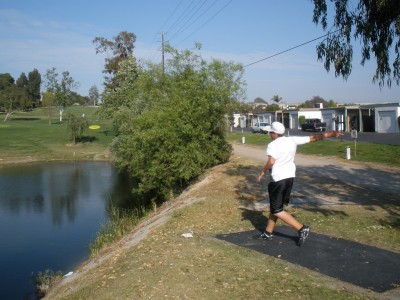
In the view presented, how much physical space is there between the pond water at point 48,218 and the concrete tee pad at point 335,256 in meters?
6.41

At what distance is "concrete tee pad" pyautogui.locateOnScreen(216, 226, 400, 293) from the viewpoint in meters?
5.62

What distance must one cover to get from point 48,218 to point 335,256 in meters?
16.3

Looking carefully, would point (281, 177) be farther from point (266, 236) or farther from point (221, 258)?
point (221, 258)

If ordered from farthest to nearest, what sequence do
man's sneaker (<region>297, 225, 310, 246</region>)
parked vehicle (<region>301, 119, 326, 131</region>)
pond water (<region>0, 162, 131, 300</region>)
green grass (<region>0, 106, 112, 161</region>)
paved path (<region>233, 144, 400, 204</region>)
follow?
parked vehicle (<region>301, 119, 326, 131</region>), green grass (<region>0, 106, 112, 161</region>), pond water (<region>0, 162, 131, 300</region>), paved path (<region>233, 144, 400, 204</region>), man's sneaker (<region>297, 225, 310, 246</region>)

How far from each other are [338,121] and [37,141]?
127ft

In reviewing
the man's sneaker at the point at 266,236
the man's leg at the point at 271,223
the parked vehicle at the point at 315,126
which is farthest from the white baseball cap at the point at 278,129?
the parked vehicle at the point at 315,126

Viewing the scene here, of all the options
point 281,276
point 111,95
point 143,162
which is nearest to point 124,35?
point 111,95

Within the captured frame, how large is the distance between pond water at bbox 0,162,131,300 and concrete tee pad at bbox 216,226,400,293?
21.0 feet

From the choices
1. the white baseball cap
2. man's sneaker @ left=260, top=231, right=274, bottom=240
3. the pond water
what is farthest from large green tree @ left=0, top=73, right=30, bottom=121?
the white baseball cap

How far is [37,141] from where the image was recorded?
2354 inches

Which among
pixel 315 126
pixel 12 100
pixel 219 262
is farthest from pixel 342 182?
pixel 12 100

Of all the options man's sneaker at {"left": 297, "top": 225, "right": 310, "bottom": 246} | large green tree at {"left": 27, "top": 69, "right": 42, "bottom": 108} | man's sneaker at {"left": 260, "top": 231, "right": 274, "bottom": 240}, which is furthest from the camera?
large green tree at {"left": 27, "top": 69, "right": 42, "bottom": 108}

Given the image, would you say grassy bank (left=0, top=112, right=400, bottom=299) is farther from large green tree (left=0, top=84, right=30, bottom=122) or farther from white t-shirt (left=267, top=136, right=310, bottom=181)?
large green tree (left=0, top=84, right=30, bottom=122)

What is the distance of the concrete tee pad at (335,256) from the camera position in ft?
18.5
